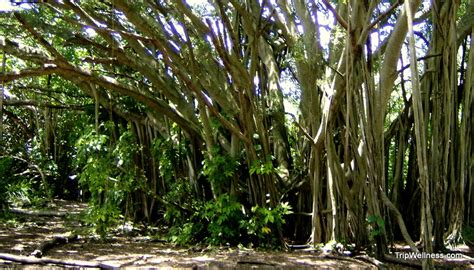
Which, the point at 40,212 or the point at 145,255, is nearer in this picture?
the point at 145,255

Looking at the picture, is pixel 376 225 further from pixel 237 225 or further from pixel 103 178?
pixel 103 178

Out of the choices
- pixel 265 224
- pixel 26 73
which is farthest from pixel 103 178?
pixel 265 224

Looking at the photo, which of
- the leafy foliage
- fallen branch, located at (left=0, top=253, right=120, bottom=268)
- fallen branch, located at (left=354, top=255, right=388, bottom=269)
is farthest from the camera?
the leafy foliage

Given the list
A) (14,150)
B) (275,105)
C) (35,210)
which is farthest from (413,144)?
(14,150)

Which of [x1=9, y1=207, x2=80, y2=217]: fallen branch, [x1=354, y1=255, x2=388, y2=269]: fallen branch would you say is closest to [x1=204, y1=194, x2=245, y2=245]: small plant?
[x1=354, y1=255, x2=388, y2=269]: fallen branch

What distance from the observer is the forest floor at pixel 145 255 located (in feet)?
11.9

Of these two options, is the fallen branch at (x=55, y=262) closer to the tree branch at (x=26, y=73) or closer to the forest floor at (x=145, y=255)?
the forest floor at (x=145, y=255)

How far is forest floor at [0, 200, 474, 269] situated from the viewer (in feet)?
11.9

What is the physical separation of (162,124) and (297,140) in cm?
177

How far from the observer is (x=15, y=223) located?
654 centimetres

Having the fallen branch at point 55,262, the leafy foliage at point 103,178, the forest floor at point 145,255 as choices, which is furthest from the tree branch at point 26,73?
the fallen branch at point 55,262

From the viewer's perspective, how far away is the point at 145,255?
4.36m

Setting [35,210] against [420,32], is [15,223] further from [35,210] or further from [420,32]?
[420,32]

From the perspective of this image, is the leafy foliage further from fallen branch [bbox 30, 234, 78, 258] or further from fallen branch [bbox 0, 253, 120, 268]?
fallen branch [bbox 0, 253, 120, 268]
